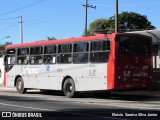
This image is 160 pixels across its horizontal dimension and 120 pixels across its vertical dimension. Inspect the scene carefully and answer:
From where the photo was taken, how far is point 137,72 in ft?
69.2

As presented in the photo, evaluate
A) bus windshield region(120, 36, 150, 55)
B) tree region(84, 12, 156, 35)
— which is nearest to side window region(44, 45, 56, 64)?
bus windshield region(120, 36, 150, 55)

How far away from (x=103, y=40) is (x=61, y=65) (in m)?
3.74

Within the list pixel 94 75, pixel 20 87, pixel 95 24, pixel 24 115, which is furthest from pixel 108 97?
pixel 95 24

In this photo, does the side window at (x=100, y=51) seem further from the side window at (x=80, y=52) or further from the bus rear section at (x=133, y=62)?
the bus rear section at (x=133, y=62)

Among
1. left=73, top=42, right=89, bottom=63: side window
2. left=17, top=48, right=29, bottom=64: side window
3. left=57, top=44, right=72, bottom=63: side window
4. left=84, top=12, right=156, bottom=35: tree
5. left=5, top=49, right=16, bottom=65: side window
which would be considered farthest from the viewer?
left=84, top=12, right=156, bottom=35: tree

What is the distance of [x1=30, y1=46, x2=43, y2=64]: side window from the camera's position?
2539cm

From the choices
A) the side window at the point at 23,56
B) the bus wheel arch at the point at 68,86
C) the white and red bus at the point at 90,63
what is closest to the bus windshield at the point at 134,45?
the white and red bus at the point at 90,63

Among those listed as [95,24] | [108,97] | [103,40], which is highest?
[95,24]

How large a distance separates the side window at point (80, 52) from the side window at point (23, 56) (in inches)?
191

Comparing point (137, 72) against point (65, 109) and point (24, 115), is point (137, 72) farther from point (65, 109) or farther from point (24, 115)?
point (24, 115)

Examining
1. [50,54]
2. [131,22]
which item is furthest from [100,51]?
[131,22]

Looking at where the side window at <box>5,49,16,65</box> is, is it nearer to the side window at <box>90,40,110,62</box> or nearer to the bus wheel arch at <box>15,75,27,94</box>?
the bus wheel arch at <box>15,75,27,94</box>

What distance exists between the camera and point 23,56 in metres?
27.0

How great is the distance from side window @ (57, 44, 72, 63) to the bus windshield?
356cm
